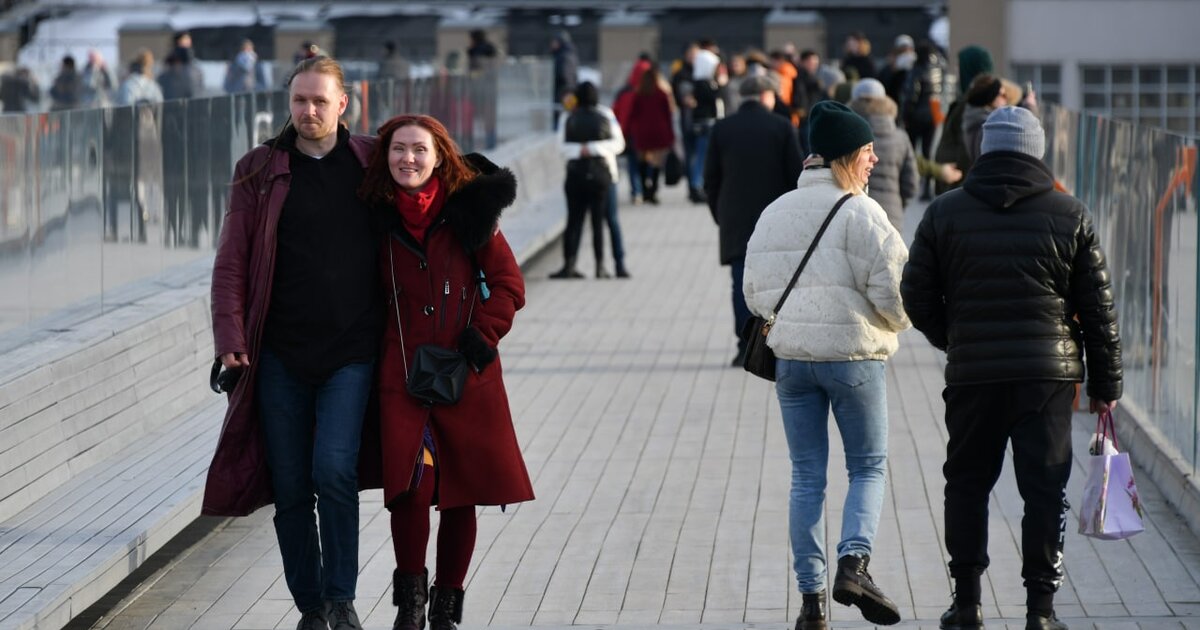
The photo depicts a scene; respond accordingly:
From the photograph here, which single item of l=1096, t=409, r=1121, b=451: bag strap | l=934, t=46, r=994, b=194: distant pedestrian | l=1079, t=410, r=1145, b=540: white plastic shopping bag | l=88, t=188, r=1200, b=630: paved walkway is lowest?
l=88, t=188, r=1200, b=630: paved walkway

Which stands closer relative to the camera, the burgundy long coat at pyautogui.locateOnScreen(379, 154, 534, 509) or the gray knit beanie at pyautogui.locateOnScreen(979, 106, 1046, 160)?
the burgundy long coat at pyautogui.locateOnScreen(379, 154, 534, 509)

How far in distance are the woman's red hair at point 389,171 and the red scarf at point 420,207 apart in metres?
0.03

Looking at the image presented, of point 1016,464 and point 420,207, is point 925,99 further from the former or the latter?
point 420,207

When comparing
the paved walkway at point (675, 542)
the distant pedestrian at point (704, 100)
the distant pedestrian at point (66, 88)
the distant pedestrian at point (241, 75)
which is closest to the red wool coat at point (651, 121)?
the distant pedestrian at point (704, 100)

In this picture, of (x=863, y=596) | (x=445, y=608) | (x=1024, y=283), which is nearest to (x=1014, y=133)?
(x=1024, y=283)

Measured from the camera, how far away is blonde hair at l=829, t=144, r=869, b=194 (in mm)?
6215

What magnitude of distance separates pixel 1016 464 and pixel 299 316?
2154mm

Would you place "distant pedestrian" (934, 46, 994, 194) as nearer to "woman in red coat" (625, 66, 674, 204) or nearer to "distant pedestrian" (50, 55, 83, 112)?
"woman in red coat" (625, 66, 674, 204)

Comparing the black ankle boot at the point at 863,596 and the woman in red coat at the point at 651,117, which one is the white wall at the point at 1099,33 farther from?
the black ankle boot at the point at 863,596

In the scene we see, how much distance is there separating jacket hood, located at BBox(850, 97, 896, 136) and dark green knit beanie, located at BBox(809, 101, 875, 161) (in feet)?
15.7

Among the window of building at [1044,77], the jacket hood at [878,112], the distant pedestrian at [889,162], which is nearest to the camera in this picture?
the distant pedestrian at [889,162]

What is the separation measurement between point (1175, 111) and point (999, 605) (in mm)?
21875

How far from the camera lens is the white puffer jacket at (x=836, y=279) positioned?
239 inches

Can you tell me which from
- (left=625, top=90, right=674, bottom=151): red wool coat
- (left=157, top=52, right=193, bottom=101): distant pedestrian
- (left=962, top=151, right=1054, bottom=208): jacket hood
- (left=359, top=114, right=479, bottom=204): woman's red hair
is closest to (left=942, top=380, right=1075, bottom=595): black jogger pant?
(left=962, top=151, right=1054, bottom=208): jacket hood
